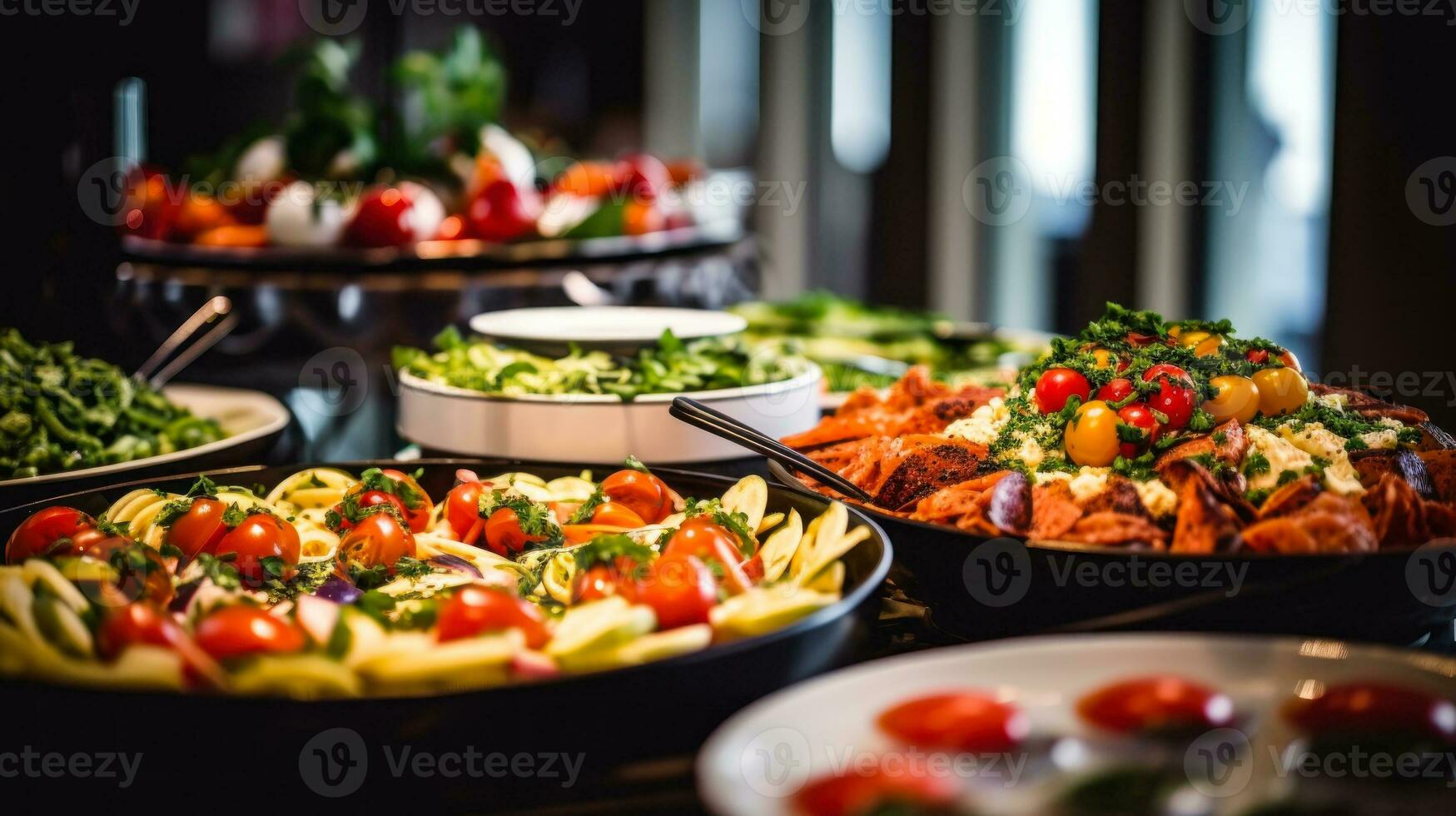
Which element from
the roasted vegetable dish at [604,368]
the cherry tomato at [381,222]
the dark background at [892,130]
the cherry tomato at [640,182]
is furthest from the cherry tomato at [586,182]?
the roasted vegetable dish at [604,368]

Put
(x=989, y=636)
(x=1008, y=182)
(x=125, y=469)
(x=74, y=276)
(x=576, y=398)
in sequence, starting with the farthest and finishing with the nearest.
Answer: (x=1008, y=182), (x=74, y=276), (x=576, y=398), (x=125, y=469), (x=989, y=636)

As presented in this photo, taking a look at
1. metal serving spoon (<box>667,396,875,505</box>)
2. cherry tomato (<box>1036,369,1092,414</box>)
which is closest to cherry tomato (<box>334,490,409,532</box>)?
metal serving spoon (<box>667,396,875,505</box>)

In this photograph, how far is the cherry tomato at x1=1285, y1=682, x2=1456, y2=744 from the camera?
2.86 feet

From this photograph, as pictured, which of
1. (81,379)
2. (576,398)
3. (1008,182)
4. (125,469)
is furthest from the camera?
(1008,182)

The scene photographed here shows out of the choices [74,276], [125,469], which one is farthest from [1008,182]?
[125,469]

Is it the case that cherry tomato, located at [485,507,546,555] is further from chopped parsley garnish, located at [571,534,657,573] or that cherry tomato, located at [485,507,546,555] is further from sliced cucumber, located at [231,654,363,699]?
sliced cucumber, located at [231,654,363,699]

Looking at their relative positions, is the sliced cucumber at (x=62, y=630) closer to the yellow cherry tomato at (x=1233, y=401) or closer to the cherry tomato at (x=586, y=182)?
the yellow cherry tomato at (x=1233, y=401)

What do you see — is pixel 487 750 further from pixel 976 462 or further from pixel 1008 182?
pixel 1008 182

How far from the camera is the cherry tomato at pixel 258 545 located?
1.32 m

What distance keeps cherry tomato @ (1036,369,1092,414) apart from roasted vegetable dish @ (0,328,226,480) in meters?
1.34

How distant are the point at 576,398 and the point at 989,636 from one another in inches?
30.7

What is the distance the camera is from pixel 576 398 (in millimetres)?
1869

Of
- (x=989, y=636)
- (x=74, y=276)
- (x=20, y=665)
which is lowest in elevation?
(x=989, y=636)

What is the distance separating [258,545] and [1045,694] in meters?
0.83
